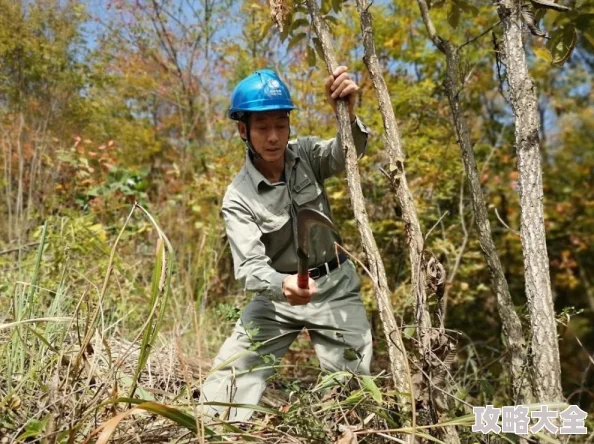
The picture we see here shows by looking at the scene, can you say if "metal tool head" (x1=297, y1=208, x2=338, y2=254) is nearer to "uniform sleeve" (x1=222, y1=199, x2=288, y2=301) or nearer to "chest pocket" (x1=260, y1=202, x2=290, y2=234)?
"uniform sleeve" (x1=222, y1=199, x2=288, y2=301)

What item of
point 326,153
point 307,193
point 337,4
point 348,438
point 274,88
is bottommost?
point 348,438

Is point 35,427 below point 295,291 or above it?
below

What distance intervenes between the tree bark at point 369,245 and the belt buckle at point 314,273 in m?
0.72

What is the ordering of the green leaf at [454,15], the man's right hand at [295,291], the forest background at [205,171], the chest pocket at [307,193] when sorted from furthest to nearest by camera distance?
the forest background at [205,171] → the chest pocket at [307,193] → the green leaf at [454,15] → the man's right hand at [295,291]

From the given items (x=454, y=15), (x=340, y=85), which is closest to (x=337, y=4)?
(x=340, y=85)

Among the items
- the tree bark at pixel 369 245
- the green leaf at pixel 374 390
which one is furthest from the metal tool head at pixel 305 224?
the green leaf at pixel 374 390

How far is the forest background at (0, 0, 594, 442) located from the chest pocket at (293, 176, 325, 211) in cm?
53

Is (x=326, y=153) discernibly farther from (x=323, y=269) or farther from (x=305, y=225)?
(x=305, y=225)

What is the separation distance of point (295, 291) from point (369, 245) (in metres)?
0.30

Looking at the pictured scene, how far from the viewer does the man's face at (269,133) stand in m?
2.25

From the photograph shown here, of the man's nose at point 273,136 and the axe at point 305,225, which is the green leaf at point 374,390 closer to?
the axe at point 305,225

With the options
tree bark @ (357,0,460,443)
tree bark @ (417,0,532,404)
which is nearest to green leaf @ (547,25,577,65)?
tree bark @ (417,0,532,404)

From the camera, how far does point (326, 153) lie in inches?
94.0

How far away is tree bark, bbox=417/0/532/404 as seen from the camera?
1645mm
